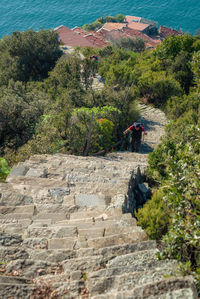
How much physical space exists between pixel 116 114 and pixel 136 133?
1928 mm

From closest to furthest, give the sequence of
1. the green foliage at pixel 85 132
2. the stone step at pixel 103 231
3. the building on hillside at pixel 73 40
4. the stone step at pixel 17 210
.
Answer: the stone step at pixel 103 231, the stone step at pixel 17 210, the green foliage at pixel 85 132, the building on hillside at pixel 73 40

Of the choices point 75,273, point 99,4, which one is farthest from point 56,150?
point 99,4

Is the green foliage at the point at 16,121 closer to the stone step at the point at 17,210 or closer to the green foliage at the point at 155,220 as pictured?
the stone step at the point at 17,210

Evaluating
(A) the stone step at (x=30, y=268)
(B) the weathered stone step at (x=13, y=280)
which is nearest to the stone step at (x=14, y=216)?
(A) the stone step at (x=30, y=268)

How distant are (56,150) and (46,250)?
6557mm

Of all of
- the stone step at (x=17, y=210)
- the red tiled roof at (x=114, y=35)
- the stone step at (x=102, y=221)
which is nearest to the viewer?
the stone step at (x=102, y=221)

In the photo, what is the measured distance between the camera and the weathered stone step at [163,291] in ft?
7.88

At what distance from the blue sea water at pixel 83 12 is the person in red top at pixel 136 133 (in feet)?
Answer: 252

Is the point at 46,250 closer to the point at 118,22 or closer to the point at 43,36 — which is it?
the point at 43,36

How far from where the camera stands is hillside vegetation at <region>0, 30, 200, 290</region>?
13.1 feet

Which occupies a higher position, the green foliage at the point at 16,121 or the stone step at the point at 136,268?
the stone step at the point at 136,268

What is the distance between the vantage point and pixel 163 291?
2.51m

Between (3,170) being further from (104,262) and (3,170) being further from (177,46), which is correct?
(177,46)

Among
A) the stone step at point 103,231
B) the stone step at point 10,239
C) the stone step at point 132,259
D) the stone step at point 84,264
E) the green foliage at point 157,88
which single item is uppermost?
the stone step at point 132,259
